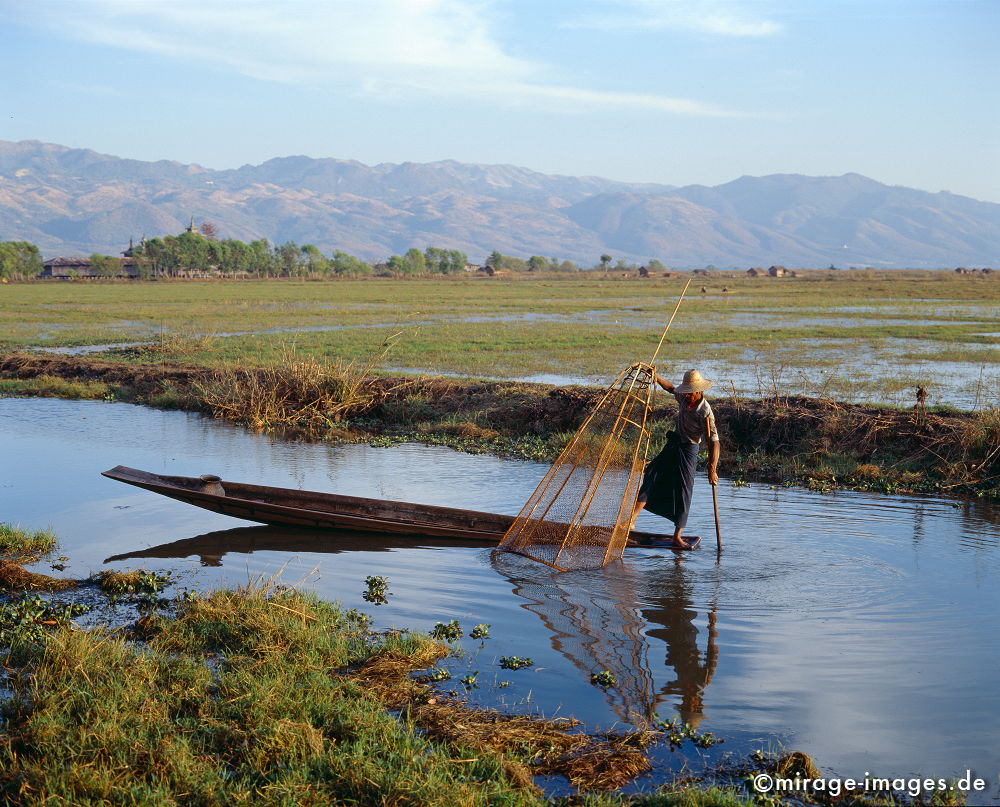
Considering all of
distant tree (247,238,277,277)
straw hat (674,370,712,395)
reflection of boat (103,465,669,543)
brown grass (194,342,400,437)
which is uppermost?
distant tree (247,238,277,277)

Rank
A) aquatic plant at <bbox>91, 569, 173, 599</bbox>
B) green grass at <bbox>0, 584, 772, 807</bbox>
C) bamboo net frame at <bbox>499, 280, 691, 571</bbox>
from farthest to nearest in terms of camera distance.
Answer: bamboo net frame at <bbox>499, 280, 691, 571</bbox> < aquatic plant at <bbox>91, 569, 173, 599</bbox> < green grass at <bbox>0, 584, 772, 807</bbox>

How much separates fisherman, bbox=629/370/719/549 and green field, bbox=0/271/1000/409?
5259 mm

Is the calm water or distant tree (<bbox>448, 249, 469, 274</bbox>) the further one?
distant tree (<bbox>448, 249, 469, 274</bbox>)

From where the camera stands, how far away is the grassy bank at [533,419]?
32.5 ft

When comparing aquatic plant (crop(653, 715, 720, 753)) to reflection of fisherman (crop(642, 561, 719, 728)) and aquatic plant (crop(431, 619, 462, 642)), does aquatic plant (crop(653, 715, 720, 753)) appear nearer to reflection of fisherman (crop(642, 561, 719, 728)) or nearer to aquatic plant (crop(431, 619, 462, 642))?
reflection of fisherman (crop(642, 561, 719, 728))

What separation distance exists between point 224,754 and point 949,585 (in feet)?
17.3

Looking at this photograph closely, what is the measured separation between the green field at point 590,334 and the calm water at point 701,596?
4705 mm

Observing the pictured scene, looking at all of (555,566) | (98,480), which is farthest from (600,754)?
(98,480)

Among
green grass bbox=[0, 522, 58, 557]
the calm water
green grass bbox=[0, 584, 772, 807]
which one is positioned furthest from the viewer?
green grass bbox=[0, 522, 58, 557]

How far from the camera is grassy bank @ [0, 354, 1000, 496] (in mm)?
9914

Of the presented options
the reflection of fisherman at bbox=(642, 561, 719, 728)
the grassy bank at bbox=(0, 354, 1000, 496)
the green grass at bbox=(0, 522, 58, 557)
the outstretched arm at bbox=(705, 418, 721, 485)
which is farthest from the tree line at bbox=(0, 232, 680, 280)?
the reflection of fisherman at bbox=(642, 561, 719, 728)

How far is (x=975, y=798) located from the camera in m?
3.79

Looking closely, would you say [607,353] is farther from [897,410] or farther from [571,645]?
[571,645]

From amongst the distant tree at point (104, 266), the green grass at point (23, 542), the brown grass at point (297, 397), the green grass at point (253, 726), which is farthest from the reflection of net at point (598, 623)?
the distant tree at point (104, 266)
